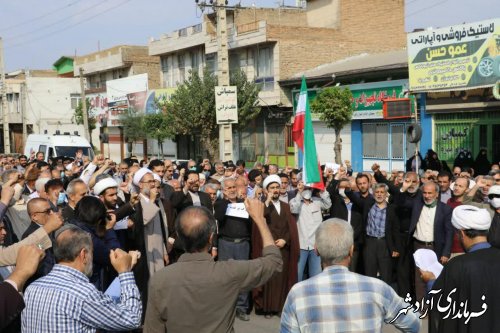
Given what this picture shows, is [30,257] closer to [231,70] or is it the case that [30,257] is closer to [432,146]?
[432,146]

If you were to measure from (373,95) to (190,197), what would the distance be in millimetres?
16832

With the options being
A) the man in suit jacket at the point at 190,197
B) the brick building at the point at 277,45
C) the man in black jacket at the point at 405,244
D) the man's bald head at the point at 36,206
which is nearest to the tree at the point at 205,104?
the brick building at the point at 277,45

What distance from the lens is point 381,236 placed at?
8656 millimetres

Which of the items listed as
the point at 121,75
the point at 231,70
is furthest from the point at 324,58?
the point at 121,75


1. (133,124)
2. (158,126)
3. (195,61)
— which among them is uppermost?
(195,61)

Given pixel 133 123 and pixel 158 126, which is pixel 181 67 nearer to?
pixel 133 123

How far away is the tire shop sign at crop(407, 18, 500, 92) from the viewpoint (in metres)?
18.2

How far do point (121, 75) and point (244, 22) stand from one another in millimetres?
14296

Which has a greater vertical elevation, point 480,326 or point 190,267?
point 190,267

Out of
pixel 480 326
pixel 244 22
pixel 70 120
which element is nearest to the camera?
pixel 480 326

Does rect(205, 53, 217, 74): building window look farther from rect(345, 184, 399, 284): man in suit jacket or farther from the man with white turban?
the man with white turban

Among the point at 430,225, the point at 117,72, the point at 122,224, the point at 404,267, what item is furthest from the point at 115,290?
the point at 117,72

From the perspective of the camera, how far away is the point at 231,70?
31.1 m

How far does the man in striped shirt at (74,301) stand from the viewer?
3.39 metres
